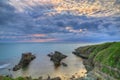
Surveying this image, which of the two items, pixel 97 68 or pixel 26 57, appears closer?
pixel 97 68

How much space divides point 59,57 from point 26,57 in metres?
18.9

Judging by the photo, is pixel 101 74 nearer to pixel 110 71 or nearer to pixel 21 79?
pixel 110 71

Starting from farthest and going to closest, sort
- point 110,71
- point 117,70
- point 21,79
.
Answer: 1. point 110,71
2. point 117,70
3. point 21,79

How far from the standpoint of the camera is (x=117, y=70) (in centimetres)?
4262

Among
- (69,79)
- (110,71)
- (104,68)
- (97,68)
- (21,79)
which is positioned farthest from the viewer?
(69,79)

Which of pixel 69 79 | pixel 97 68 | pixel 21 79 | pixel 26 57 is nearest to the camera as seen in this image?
pixel 21 79

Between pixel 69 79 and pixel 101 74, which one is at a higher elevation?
pixel 101 74

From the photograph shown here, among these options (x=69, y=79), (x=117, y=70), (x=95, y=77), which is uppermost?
(x=117, y=70)

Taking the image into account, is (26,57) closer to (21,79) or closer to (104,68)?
(104,68)

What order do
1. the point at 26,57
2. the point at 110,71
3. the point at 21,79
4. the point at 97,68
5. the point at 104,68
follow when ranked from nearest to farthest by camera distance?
1. the point at 21,79
2. the point at 110,71
3. the point at 104,68
4. the point at 97,68
5. the point at 26,57

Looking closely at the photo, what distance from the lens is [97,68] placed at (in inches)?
2146

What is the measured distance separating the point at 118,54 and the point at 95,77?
28.0 feet

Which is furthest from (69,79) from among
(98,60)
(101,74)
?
(101,74)

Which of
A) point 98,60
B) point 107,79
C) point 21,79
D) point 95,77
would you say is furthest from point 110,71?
point 21,79
